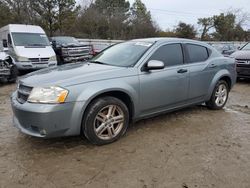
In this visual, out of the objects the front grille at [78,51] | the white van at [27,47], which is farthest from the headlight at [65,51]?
the white van at [27,47]

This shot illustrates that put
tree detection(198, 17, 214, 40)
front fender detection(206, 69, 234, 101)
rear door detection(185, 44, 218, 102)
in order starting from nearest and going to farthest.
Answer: rear door detection(185, 44, 218, 102) < front fender detection(206, 69, 234, 101) < tree detection(198, 17, 214, 40)

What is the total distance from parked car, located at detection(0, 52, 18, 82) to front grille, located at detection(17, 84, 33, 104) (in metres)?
5.63

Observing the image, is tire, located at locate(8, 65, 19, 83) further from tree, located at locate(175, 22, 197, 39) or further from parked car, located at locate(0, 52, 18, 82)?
tree, located at locate(175, 22, 197, 39)

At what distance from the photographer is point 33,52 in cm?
1152

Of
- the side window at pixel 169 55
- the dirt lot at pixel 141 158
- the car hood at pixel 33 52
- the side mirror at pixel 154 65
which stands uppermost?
the side window at pixel 169 55

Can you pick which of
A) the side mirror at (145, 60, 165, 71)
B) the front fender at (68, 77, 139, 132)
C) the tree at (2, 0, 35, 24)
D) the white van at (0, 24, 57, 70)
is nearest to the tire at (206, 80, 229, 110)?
the side mirror at (145, 60, 165, 71)

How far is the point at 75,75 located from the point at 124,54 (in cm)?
121

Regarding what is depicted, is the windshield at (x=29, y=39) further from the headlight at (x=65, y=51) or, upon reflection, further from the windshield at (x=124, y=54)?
the windshield at (x=124, y=54)

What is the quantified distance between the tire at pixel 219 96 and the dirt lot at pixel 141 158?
0.85 metres

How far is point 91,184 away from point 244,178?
1764 millimetres

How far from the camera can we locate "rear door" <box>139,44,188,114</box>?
174 inches

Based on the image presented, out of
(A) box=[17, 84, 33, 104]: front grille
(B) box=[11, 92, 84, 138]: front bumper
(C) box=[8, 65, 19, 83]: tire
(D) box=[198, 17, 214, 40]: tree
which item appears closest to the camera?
(B) box=[11, 92, 84, 138]: front bumper

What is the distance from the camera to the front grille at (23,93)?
3.81 metres

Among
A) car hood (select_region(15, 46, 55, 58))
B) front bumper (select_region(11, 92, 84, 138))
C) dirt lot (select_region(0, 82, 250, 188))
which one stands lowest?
dirt lot (select_region(0, 82, 250, 188))
